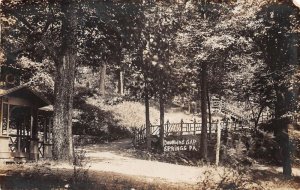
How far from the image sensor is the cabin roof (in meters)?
12.7

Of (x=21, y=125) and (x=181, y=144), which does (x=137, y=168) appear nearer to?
(x=181, y=144)

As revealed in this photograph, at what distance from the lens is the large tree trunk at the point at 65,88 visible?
35.2 feet

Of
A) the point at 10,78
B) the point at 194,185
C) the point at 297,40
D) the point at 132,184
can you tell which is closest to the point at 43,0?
the point at 10,78

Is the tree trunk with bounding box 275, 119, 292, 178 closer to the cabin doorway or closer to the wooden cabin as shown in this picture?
the wooden cabin

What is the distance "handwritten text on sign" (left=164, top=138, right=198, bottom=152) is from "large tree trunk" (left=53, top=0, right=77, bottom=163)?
6795mm

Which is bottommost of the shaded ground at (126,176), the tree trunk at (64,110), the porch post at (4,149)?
the shaded ground at (126,176)

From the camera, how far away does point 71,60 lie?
11.3m

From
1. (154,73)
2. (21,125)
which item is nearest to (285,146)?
(154,73)

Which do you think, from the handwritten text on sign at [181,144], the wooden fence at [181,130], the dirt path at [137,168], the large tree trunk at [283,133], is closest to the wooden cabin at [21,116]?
the dirt path at [137,168]

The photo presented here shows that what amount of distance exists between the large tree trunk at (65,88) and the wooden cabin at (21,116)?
1419 millimetres

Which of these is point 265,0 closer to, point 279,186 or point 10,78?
point 279,186

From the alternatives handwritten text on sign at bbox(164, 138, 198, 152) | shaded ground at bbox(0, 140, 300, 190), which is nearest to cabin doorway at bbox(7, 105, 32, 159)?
shaded ground at bbox(0, 140, 300, 190)

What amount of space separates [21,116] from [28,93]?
2236mm

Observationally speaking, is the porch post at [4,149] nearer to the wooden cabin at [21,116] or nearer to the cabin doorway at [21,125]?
the wooden cabin at [21,116]
